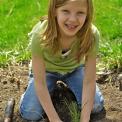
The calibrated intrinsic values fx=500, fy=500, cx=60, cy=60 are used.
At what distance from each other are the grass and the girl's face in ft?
4.09

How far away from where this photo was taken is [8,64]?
5.23m

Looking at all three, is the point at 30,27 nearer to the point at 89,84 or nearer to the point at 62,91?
the point at 62,91

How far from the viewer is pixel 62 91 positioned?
15.3 ft

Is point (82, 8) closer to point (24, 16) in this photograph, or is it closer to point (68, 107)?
point (68, 107)

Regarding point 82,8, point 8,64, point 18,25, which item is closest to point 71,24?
point 82,8

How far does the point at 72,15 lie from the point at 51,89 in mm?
1026

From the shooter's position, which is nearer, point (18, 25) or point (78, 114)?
point (78, 114)

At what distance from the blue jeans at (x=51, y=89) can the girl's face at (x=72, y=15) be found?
760 millimetres

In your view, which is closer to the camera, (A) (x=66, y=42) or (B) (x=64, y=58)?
(A) (x=66, y=42)

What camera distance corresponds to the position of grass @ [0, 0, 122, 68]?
5.33 metres

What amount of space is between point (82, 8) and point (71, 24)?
0.15 metres

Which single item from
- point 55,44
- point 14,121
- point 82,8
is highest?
point 82,8

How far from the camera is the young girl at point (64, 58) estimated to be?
3.79 metres

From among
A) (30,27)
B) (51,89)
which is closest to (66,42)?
(51,89)
